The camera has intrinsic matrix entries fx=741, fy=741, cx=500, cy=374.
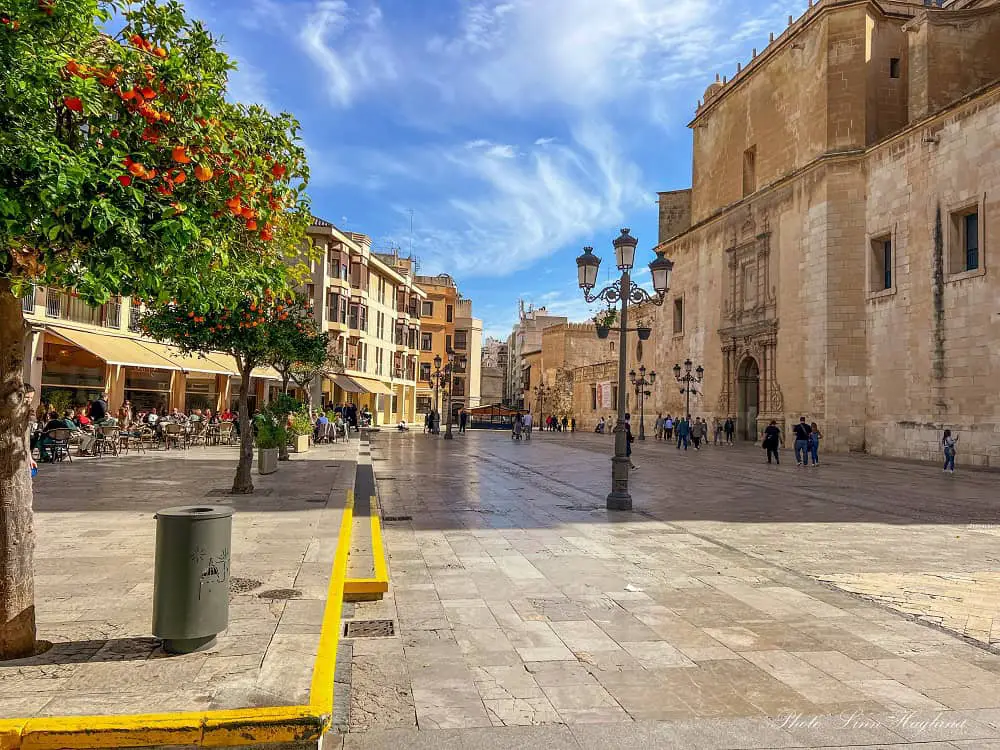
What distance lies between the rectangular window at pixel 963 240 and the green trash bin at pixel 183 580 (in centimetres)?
2574

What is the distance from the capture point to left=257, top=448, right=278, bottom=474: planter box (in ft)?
47.2

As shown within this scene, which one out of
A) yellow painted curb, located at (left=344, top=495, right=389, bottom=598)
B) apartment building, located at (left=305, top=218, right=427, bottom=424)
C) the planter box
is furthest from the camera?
apartment building, located at (left=305, top=218, right=427, bottom=424)

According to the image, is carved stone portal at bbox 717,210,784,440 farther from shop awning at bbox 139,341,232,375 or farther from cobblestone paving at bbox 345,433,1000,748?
shop awning at bbox 139,341,232,375

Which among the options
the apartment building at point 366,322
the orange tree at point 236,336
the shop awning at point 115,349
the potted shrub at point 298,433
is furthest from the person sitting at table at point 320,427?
the orange tree at point 236,336

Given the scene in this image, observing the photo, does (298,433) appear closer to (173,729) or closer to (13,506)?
(13,506)

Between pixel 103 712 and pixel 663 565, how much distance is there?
18.2 feet

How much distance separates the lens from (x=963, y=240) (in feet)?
78.6

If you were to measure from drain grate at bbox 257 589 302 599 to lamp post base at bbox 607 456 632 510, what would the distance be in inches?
276

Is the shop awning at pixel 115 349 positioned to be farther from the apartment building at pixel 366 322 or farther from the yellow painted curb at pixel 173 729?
the yellow painted curb at pixel 173 729

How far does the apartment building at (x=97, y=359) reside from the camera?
74.3 ft

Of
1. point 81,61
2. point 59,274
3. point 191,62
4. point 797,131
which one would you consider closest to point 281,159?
point 191,62

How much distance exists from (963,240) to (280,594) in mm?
25573

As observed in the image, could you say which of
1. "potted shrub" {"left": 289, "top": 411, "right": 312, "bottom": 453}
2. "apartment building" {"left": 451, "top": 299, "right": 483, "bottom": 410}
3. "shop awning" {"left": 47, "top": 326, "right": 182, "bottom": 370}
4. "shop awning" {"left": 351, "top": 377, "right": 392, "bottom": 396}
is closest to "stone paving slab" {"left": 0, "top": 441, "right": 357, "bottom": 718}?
"potted shrub" {"left": 289, "top": 411, "right": 312, "bottom": 453}

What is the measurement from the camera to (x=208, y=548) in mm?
4148
